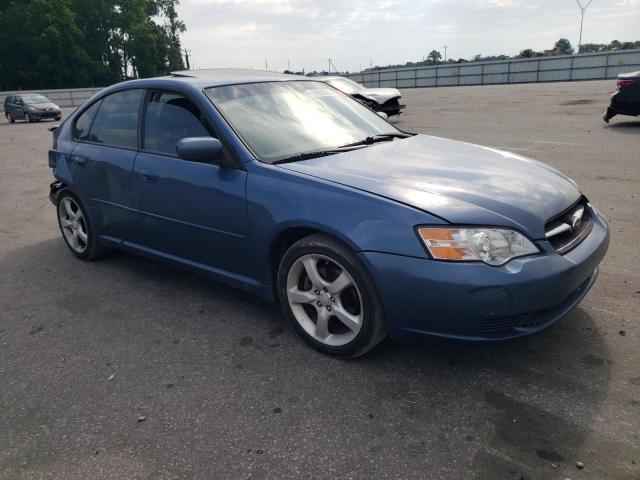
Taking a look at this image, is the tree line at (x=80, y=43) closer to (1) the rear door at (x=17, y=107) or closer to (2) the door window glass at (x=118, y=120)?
(1) the rear door at (x=17, y=107)

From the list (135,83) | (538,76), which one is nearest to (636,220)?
(135,83)

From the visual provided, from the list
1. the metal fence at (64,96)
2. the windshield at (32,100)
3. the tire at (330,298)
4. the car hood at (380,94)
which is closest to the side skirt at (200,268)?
the tire at (330,298)

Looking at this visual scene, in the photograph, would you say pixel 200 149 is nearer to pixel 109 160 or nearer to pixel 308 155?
pixel 308 155

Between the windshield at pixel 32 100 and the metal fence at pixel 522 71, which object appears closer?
the windshield at pixel 32 100

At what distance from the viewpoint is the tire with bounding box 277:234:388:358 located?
2805 mm

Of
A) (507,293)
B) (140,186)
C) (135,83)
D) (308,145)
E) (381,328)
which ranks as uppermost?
(135,83)

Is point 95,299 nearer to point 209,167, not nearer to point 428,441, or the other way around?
A: point 209,167

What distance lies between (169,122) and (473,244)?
2.41 m

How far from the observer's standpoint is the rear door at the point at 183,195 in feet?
11.1

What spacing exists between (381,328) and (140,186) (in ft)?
7.14

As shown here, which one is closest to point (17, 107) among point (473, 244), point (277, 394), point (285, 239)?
point (285, 239)

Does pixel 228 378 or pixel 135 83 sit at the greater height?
pixel 135 83

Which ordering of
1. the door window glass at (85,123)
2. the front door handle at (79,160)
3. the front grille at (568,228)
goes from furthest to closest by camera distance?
the door window glass at (85,123) < the front door handle at (79,160) < the front grille at (568,228)

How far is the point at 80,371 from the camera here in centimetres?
310
